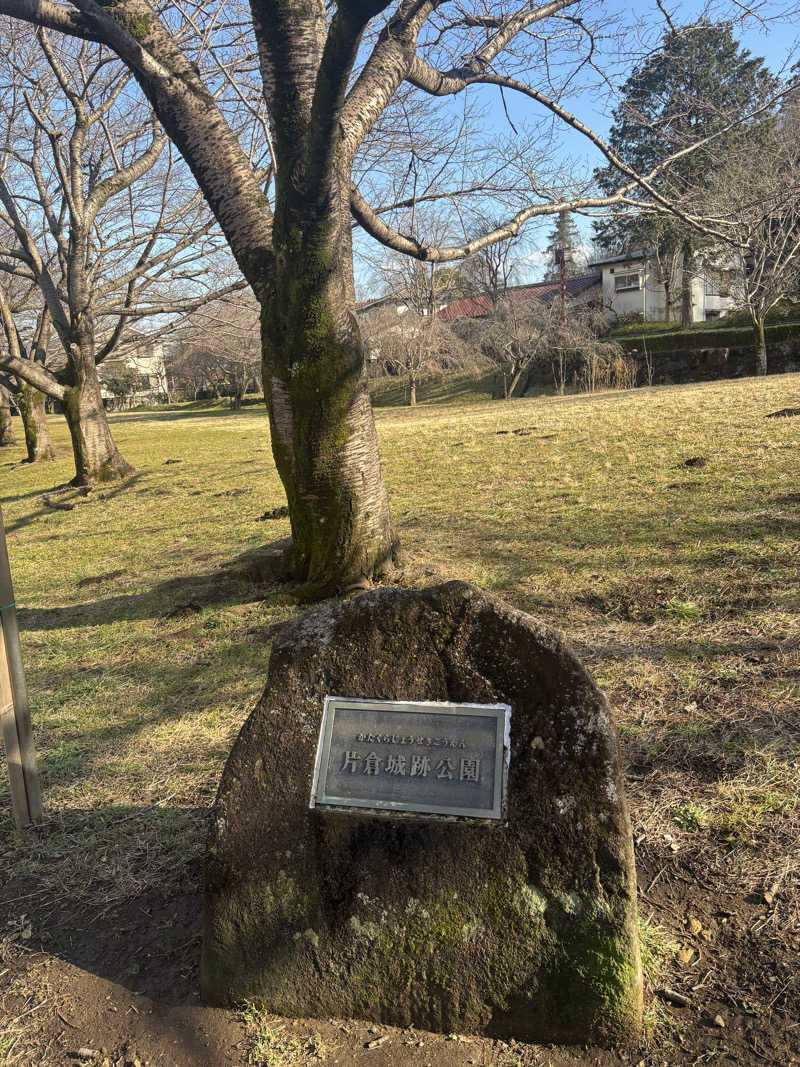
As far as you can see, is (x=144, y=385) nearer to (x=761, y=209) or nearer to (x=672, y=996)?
(x=761, y=209)

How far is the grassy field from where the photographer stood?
9.76 ft

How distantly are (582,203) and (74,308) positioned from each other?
12081 millimetres

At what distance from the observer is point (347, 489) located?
5.98 metres

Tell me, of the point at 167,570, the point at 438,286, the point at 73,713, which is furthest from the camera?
the point at 438,286

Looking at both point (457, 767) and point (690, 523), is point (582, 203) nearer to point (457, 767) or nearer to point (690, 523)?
point (690, 523)

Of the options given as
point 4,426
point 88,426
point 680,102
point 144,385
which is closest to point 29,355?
point 4,426

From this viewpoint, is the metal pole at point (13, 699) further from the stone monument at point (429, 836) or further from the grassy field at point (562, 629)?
the stone monument at point (429, 836)

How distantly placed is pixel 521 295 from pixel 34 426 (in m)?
28.9

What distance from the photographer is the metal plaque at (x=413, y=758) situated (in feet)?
7.72

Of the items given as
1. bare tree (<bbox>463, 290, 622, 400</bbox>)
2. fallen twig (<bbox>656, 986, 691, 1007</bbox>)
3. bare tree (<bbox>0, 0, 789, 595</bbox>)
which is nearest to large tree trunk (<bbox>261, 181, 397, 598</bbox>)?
bare tree (<bbox>0, 0, 789, 595</bbox>)

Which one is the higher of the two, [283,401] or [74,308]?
[74,308]

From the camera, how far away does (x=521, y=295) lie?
42.2 m

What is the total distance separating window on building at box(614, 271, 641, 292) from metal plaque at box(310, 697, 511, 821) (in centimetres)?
4612

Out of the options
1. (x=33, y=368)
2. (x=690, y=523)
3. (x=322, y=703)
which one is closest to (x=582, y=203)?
(x=690, y=523)
